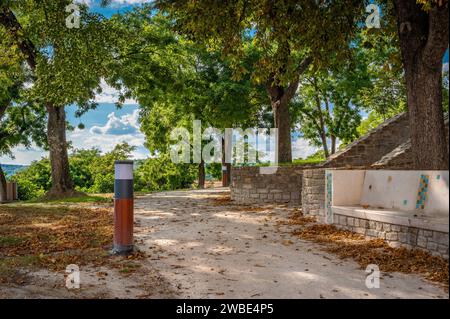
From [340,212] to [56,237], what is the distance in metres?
5.19

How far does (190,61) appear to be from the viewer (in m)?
20.2

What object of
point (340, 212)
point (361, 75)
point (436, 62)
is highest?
point (361, 75)

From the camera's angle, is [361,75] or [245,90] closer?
[245,90]

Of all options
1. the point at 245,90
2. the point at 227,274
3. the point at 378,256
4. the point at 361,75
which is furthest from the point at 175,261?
the point at 361,75

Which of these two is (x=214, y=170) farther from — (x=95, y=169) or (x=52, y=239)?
(x=52, y=239)

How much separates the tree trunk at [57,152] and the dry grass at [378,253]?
11.5m

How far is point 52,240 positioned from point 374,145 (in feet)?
35.1

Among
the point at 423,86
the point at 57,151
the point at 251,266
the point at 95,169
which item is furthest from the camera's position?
the point at 95,169

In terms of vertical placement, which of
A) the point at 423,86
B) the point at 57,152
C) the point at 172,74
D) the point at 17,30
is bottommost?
the point at 57,152

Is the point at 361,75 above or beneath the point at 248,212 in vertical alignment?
above

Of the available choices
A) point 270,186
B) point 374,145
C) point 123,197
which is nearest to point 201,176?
point 270,186

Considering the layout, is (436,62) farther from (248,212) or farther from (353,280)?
(248,212)

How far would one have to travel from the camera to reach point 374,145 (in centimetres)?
1396
